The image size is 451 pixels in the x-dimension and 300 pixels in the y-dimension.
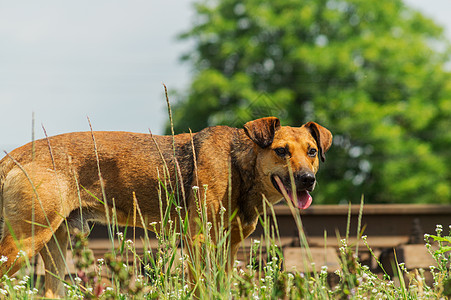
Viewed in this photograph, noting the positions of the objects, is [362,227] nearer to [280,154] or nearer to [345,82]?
[280,154]

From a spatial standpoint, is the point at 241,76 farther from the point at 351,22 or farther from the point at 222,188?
the point at 222,188

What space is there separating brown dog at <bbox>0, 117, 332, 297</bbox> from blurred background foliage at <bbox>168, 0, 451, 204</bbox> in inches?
681

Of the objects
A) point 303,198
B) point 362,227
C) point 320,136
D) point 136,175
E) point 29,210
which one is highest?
point 320,136

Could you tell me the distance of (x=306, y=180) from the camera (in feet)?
15.3

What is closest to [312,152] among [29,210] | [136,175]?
[136,175]

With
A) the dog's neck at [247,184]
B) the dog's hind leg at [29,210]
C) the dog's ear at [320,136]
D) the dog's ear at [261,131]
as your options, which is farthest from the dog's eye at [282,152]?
the dog's hind leg at [29,210]

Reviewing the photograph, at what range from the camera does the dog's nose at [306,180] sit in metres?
4.66

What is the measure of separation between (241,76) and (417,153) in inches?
324

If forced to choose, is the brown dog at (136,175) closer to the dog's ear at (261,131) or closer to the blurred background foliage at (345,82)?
the dog's ear at (261,131)

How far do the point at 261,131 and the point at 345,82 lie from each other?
21.4 m

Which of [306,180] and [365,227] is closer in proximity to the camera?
[306,180]

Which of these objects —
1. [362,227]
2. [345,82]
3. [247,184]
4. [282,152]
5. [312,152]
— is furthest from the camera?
[345,82]

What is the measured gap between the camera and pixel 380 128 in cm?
2312

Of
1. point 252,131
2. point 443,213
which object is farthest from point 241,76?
point 252,131
